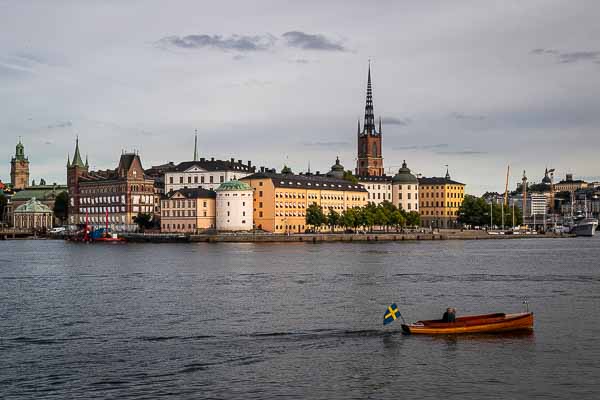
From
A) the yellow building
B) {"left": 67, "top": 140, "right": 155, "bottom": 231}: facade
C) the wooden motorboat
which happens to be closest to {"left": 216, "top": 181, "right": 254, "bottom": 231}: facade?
the yellow building

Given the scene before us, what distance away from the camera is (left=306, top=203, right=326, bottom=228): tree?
155000mm

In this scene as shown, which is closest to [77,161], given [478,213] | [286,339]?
[478,213]

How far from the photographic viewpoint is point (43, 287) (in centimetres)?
6031

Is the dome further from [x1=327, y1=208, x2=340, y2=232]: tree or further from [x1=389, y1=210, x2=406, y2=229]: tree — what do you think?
[x1=389, y1=210, x2=406, y2=229]: tree

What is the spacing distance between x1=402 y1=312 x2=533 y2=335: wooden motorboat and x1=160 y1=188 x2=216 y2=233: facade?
11610 cm

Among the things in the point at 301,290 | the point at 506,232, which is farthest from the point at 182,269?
the point at 506,232

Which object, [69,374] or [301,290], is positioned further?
[301,290]

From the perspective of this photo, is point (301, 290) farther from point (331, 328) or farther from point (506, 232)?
point (506, 232)

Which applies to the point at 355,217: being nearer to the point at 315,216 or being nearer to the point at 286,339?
the point at 315,216

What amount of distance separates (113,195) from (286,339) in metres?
144

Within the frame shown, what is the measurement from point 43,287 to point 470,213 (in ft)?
448

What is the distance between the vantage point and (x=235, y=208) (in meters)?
150

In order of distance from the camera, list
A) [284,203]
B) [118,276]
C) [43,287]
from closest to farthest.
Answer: [43,287]
[118,276]
[284,203]

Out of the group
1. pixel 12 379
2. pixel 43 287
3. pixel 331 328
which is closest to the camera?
pixel 12 379
